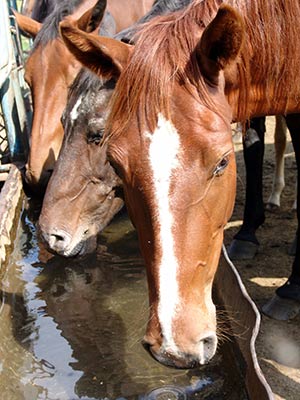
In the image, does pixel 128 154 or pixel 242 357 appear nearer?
pixel 128 154

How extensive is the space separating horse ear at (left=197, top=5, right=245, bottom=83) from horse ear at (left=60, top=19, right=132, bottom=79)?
0.36 meters

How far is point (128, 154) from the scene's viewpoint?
2357 mm

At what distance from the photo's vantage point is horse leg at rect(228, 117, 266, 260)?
4.81 m

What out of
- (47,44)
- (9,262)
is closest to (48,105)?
(47,44)

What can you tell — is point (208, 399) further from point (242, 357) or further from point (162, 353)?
point (162, 353)

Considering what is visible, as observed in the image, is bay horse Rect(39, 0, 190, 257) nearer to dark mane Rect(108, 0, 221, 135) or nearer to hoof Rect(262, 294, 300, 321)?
dark mane Rect(108, 0, 221, 135)

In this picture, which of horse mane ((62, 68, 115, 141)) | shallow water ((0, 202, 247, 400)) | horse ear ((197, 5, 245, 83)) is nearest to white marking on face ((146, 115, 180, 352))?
horse ear ((197, 5, 245, 83))

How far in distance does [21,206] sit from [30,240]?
0.36m

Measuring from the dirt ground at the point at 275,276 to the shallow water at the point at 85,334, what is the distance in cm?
49

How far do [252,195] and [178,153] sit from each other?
9.35 ft

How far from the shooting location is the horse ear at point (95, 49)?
99.2 inches

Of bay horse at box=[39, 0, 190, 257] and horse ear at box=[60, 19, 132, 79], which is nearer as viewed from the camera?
horse ear at box=[60, 19, 132, 79]

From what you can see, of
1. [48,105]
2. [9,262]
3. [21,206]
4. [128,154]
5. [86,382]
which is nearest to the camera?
[128,154]

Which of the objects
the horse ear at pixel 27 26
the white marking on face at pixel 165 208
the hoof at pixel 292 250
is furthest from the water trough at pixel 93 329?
the horse ear at pixel 27 26
